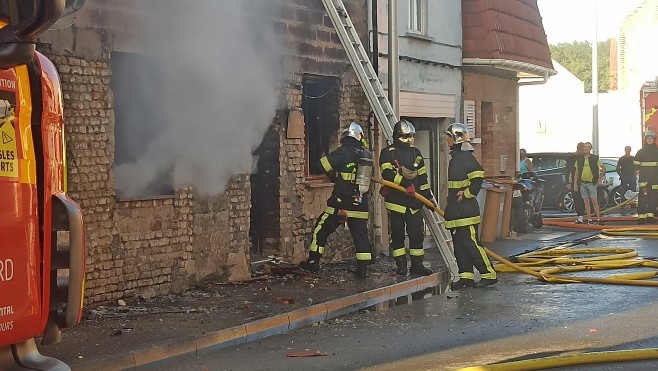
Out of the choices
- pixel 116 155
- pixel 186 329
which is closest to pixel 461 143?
pixel 116 155

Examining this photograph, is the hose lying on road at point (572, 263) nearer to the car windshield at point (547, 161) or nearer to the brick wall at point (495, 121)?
the brick wall at point (495, 121)

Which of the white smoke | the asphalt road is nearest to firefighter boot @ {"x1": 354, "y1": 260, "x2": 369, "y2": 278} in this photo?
the asphalt road

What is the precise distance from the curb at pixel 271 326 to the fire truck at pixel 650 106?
45.9 feet

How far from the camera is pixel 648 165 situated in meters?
22.7

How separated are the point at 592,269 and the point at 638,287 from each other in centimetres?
152

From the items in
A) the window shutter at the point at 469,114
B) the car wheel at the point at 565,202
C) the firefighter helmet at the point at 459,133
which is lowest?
the car wheel at the point at 565,202

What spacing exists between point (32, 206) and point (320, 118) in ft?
36.4

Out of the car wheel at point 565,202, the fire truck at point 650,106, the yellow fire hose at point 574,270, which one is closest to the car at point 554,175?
the car wheel at point 565,202

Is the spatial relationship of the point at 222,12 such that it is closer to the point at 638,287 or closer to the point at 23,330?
the point at 638,287

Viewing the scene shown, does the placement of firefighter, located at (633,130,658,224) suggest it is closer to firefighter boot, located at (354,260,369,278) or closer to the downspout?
the downspout

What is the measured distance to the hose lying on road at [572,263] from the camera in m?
12.9

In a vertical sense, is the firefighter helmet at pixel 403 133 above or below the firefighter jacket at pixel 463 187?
above

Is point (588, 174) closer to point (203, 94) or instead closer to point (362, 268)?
point (362, 268)

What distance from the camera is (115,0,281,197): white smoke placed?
11.4 m
